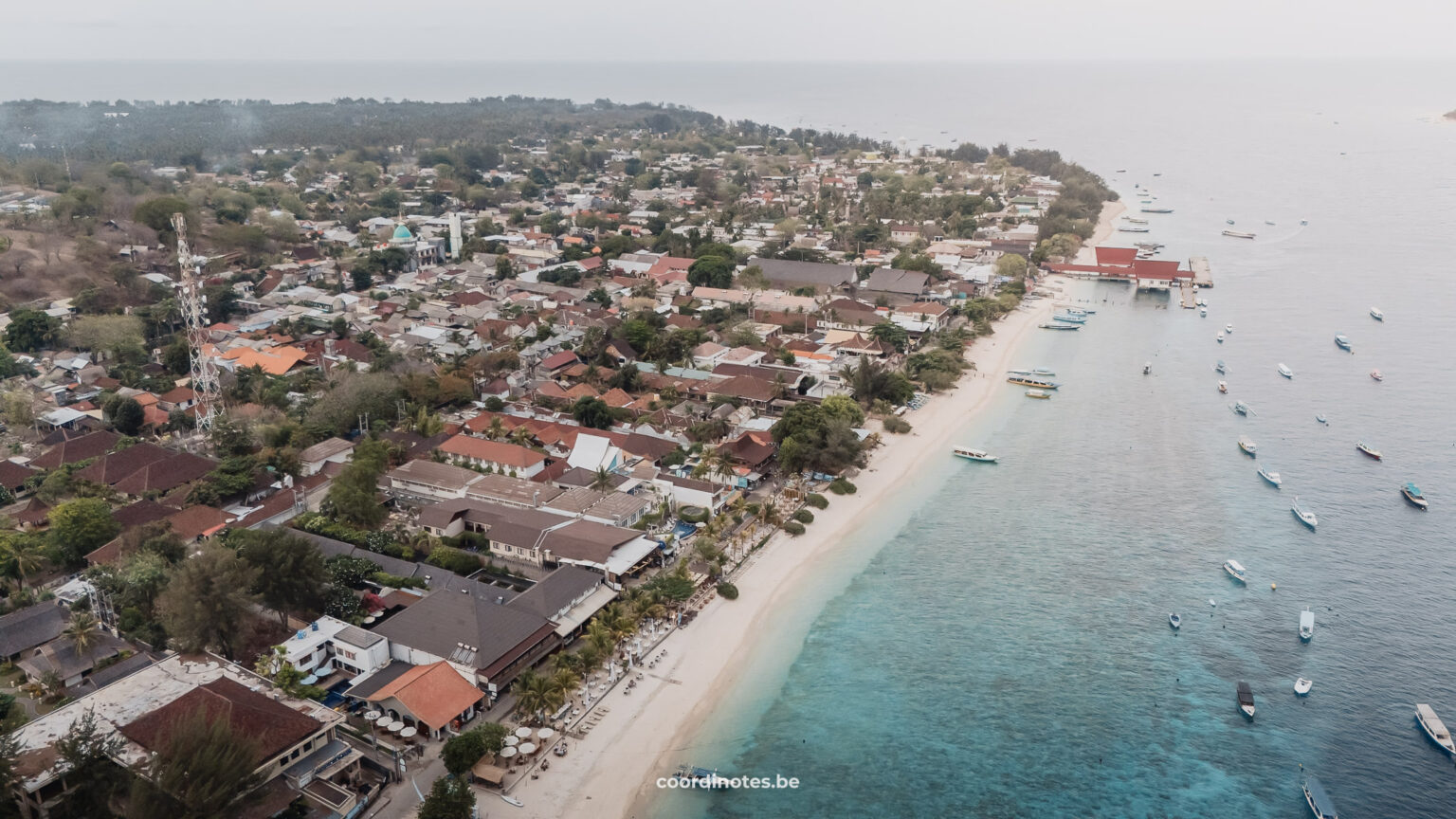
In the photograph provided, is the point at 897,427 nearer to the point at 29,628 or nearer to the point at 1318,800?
the point at 1318,800

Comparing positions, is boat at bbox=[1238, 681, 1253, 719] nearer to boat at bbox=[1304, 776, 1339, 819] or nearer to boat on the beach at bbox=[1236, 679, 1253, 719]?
boat on the beach at bbox=[1236, 679, 1253, 719]

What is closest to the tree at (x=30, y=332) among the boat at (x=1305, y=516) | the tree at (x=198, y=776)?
the tree at (x=198, y=776)

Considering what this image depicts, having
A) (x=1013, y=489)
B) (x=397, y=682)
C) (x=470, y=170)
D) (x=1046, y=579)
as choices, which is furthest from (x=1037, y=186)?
(x=397, y=682)

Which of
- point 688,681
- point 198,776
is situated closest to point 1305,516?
point 688,681

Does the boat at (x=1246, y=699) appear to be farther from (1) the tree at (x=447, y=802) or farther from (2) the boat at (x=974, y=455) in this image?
(1) the tree at (x=447, y=802)

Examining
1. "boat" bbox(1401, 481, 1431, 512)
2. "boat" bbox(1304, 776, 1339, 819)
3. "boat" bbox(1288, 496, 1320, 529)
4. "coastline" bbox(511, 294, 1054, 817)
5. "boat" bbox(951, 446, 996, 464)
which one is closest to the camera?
"boat" bbox(1304, 776, 1339, 819)

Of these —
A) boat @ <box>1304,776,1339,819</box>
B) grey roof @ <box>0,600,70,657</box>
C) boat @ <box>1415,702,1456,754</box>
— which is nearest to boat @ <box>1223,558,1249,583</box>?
boat @ <box>1415,702,1456,754</box>
